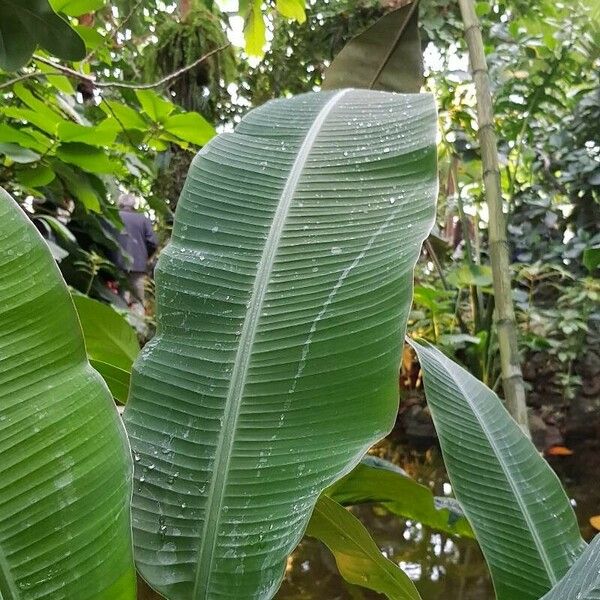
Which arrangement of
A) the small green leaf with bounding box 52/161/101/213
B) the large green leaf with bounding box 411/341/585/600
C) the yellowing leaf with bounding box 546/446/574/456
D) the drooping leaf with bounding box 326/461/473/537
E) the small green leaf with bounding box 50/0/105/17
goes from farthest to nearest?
the yellowing leaf with bounding box 546/446/574/456, the small green leaf with bounding box 52/161/101/213, the small green leaf with bounding box 50/0/105/17, the drooping leaf with bounding box 326/461/473/537, the large green leaf with bounding box 411/341/585/600

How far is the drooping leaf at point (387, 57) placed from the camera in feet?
2.53

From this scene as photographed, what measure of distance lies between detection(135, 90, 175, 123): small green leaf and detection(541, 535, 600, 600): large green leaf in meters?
0.99

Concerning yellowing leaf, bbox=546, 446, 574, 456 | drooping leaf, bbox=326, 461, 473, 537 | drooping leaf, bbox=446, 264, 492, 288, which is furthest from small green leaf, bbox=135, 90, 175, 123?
yellowing leaf, bbox=546, 446, 574, 456

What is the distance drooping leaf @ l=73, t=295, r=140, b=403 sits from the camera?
66cm

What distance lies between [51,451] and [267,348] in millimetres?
171

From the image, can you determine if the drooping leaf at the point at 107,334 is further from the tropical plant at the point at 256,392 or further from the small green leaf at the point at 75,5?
the small green leaf at the point at 75,5

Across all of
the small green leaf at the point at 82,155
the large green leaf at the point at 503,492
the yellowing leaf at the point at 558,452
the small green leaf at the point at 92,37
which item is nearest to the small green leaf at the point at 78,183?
the small green leaf at the point at 82,155

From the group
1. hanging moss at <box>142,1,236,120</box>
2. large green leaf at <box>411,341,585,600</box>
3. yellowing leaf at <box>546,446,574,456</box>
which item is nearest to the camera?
large green leaf at <box>411,341,585,600</box>

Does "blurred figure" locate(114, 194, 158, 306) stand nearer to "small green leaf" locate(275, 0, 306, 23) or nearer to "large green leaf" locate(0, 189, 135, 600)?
"small green leaf" locate(275, 0, 306, 23)

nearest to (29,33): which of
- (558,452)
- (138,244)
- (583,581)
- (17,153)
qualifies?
(17,153)

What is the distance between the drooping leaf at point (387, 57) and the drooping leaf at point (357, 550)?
1.81 ft

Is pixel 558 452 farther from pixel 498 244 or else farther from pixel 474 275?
pixel 498 244

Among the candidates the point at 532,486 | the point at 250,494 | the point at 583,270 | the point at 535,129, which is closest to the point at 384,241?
the point at 250,494

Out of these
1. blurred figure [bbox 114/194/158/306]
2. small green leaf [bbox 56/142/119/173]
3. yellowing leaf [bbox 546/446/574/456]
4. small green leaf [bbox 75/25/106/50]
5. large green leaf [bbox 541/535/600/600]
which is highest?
small green leaf [bbox 75/25/106/50]
